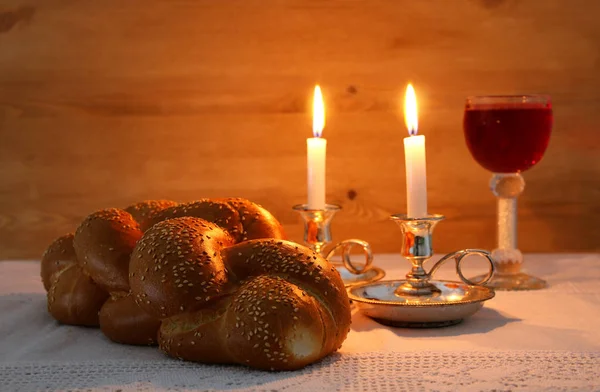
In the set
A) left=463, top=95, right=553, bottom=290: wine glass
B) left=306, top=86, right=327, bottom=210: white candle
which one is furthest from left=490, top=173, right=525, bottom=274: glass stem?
left=306, top=86, right=327, bottom=210: white candle

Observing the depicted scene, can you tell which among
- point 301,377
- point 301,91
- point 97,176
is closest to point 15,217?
point 97,176

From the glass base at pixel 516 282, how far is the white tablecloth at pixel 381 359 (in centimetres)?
11

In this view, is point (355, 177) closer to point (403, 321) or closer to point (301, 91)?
point (301, 91)

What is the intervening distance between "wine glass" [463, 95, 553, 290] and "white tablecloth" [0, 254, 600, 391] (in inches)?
6.6

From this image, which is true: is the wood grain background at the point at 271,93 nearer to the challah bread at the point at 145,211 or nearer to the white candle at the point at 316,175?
the white candle at the point at 316,175

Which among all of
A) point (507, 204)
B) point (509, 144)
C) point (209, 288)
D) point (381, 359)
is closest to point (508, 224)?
point (507, 204)

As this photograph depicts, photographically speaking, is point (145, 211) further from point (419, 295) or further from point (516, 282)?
point (516, 282)

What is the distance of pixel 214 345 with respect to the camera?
3.20 ft

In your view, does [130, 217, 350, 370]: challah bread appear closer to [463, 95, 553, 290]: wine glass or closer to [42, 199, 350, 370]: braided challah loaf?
[42, 199, 350, 370]: braided challah loaf

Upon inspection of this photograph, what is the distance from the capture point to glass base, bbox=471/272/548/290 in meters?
1.44

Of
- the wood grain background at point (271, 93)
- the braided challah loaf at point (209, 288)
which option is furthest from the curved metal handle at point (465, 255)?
the wood grain background at point (271, 93)

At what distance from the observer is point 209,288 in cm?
101

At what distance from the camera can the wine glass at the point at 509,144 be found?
4.75 feet

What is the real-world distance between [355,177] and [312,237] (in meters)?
0.56
